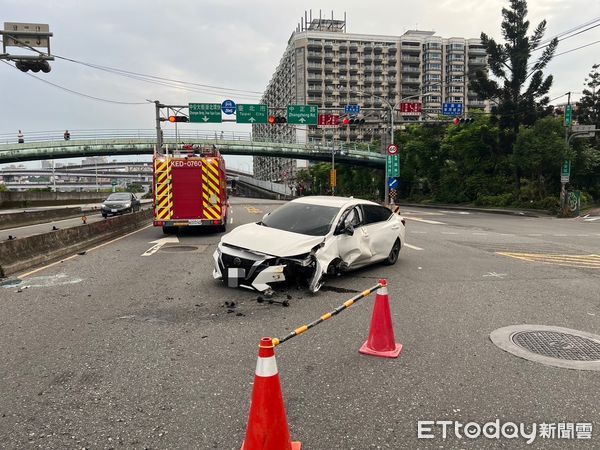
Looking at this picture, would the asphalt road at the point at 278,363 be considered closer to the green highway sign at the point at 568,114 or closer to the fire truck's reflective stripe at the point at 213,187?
the fire truck's reflective stripe at the point at 213,187

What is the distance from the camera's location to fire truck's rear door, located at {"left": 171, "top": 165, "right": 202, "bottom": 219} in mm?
15992

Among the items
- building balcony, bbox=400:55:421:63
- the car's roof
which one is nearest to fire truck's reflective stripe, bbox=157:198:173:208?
the car's roof

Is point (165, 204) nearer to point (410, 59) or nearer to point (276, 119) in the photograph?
point (276, 119)

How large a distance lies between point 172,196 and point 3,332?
1066 centimetres

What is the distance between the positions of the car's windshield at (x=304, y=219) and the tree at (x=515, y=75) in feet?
112

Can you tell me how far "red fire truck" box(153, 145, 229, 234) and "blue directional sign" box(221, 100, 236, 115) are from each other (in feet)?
75.0

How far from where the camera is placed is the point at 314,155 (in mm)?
64688

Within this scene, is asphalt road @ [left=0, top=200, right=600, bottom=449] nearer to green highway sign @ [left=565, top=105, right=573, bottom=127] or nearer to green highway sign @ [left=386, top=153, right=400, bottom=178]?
green highway sign @ [left=565, top=105, right=573, bottom=127]

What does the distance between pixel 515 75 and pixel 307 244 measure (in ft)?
124

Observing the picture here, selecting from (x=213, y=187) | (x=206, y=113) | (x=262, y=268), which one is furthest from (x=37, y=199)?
(x=262, y=268)

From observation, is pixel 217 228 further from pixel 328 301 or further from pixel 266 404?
pixel 266 404

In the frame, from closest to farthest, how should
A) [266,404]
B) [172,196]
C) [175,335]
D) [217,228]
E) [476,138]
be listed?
[266,404], [175,335], [172,196], [217,228], [476,138]

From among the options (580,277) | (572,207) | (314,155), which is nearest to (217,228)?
(580,277)

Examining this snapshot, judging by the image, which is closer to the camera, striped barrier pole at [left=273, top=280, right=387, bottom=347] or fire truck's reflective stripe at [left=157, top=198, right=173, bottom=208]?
striped barrier pole at [left=273, top=280, right=387, bottom=347]
